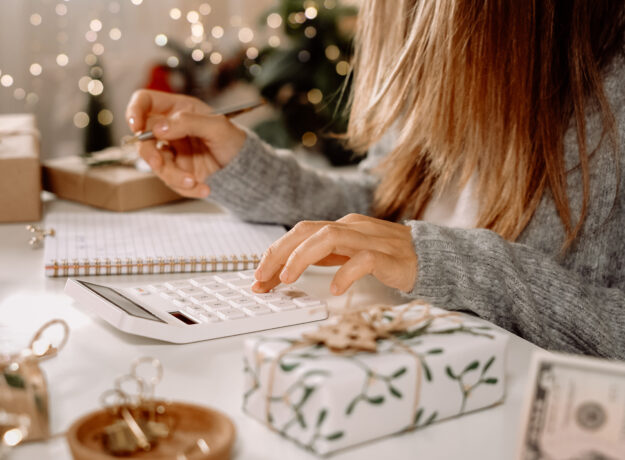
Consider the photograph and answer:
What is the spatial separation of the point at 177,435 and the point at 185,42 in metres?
2.38

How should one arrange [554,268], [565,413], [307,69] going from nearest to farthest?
[565,413] < [554,268] < [307,69]

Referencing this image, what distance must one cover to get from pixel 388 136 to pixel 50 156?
65.9 inches

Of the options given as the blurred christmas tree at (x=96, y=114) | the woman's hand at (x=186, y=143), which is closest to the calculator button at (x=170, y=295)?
the woman's hand at (x=186, y=143)

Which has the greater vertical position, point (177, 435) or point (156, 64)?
point (156, 64)

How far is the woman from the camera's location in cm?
70

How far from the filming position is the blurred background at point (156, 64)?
229 cm

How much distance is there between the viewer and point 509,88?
820 millimetres

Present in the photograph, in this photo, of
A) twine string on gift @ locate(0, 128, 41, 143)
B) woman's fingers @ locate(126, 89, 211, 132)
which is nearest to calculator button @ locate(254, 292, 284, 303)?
woman's fingers @ locate(126, 89, 211, 132)

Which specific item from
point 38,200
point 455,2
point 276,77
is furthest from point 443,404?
point 276,77

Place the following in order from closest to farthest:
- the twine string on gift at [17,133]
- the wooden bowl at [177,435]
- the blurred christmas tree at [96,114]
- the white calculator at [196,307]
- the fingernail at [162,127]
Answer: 1. the wooden bowl at [177,435]
2. the white calculator at [196,307]
3. the fingernail at [162,127]
4. the twine string on gift at [17,133]
5. the blurred christmas tree at [96,114]

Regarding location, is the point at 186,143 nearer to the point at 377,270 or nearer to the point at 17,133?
the point at 17,133

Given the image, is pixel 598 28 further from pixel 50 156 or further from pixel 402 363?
pixel 50 156

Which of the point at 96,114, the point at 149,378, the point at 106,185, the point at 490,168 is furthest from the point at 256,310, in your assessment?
the point at 96,114

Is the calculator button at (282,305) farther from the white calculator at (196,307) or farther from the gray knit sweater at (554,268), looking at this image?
the gray knit sweater at (554,268)
